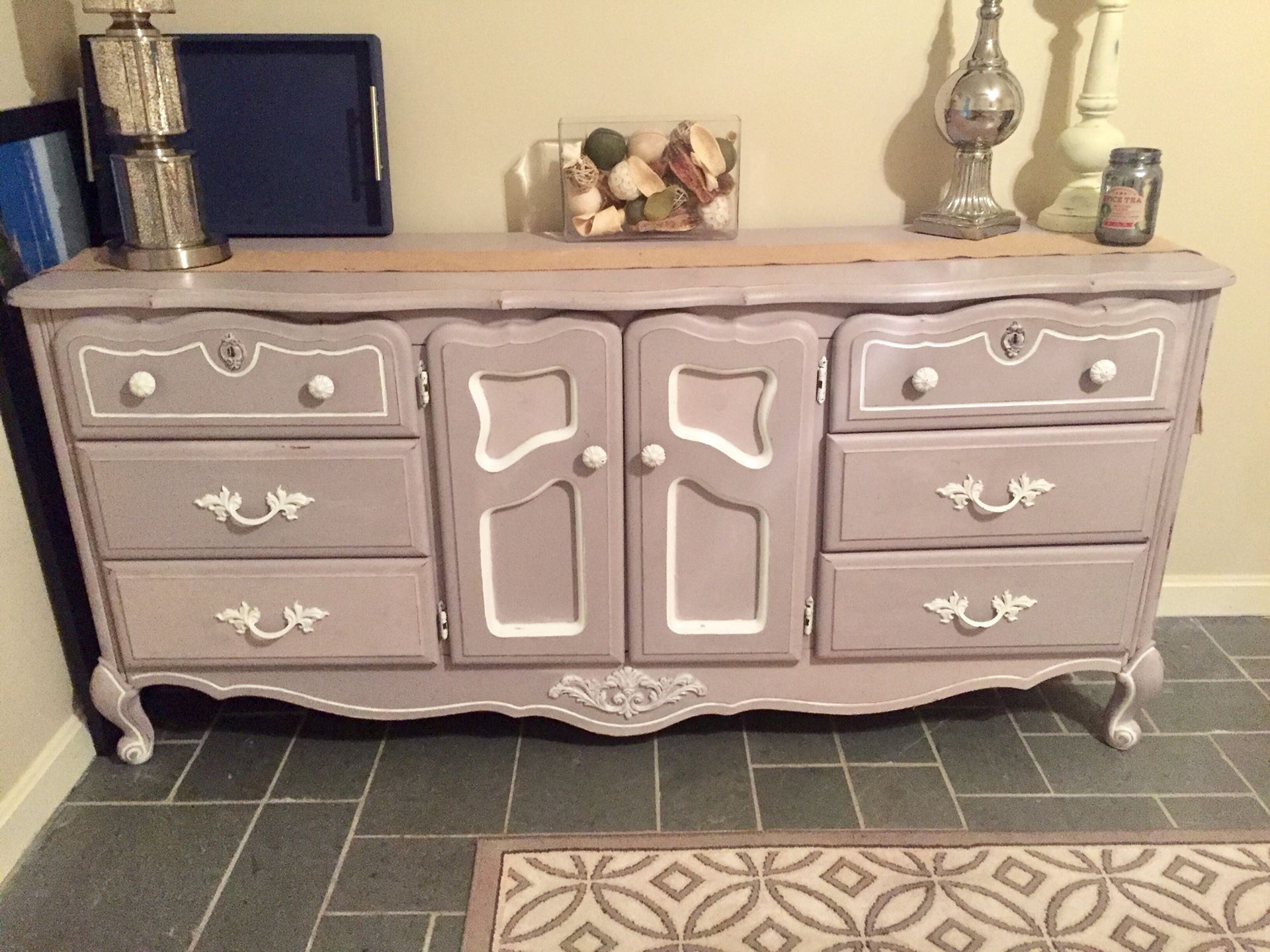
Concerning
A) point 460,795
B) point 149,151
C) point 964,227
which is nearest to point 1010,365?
point 964,227

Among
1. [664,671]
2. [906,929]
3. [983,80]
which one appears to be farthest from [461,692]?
[983,80]

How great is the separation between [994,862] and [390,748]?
1014 mm

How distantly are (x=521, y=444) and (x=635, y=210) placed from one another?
1.56 feet

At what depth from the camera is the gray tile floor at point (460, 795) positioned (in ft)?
4.81

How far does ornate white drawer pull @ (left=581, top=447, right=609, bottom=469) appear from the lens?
1.48m

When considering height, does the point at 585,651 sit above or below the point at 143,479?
below

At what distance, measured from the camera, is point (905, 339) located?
4.76 feet

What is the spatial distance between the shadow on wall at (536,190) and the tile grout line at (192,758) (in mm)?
1055

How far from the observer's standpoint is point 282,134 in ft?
5.75

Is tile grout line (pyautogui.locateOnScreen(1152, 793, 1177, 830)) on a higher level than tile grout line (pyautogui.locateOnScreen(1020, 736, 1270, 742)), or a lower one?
higher

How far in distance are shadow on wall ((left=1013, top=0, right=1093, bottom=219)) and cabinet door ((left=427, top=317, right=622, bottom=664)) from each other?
3.04 ft

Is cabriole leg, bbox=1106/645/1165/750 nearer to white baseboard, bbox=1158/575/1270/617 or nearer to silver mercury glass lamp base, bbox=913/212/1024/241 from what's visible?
white baseboard, bbox=1158/575/1270/617

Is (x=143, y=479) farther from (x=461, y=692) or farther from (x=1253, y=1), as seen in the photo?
(x=1253, y=1)

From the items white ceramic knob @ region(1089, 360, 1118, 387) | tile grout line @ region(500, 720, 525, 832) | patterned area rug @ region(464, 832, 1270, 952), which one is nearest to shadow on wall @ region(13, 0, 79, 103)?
tile grout line @ region(500, 720, 525, 832)
